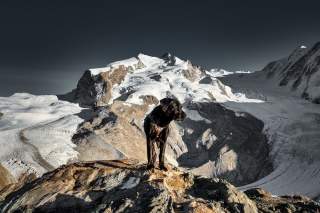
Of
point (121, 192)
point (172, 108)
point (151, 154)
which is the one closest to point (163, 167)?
point (151, 154)

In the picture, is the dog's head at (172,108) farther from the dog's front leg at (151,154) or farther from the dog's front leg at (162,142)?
the dog's front leg at (151,154)

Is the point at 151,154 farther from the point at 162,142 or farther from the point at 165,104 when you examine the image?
the point at 165,104

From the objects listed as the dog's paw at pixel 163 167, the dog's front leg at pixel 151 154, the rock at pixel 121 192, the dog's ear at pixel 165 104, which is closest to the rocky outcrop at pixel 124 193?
the rock at pixel 121 192

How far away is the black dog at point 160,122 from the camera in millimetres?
20750

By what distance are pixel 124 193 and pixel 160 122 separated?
2885 millimetres

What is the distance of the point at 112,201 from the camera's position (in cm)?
1950

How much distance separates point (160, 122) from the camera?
21.3 meters

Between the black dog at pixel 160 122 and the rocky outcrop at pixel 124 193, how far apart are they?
0.67 metres

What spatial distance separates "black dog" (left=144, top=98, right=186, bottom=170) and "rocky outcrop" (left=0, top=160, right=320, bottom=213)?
0.67 meters

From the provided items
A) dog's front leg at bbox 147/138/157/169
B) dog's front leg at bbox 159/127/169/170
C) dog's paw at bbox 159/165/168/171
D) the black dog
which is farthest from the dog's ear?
dog's paw at bbox 159/165/168/171

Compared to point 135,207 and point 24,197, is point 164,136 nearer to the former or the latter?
point 135,207

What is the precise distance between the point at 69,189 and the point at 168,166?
391 centimetres

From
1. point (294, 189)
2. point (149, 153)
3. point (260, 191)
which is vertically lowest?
point (294, 189)

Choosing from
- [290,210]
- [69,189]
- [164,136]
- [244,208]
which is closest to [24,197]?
[69,189]
